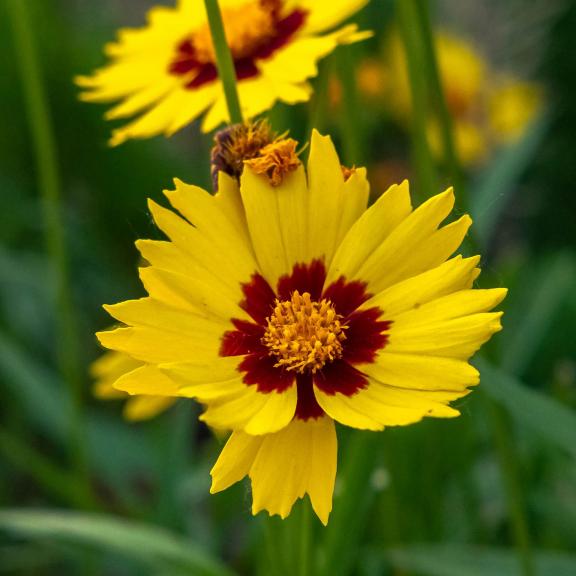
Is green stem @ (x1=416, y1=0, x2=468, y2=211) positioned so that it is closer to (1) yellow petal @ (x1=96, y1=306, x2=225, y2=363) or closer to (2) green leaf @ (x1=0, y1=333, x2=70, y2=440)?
(1) yellow petal @ (x1=96, y1=306, x2=225, y2=363)

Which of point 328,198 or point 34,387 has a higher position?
point 328,198

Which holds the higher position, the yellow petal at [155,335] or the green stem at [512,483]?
the yellow petal at [155,335]

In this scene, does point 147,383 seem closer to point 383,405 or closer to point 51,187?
point 383,405

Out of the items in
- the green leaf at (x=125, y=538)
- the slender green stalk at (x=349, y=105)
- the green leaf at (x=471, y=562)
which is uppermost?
the slender green stalk at (x=349, y=105)

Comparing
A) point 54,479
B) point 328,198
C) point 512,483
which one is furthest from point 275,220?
point 54,479

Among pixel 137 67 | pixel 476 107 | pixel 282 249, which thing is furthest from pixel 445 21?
pixel 282 249

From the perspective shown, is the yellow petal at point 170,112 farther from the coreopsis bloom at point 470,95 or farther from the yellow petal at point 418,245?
the coreopsis bloom at point 470,95

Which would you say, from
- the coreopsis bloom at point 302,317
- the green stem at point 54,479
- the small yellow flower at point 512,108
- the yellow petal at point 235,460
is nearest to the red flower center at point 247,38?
the coreopsis bloom at point 302,317

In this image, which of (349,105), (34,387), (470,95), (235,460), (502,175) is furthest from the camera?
(470,95)
